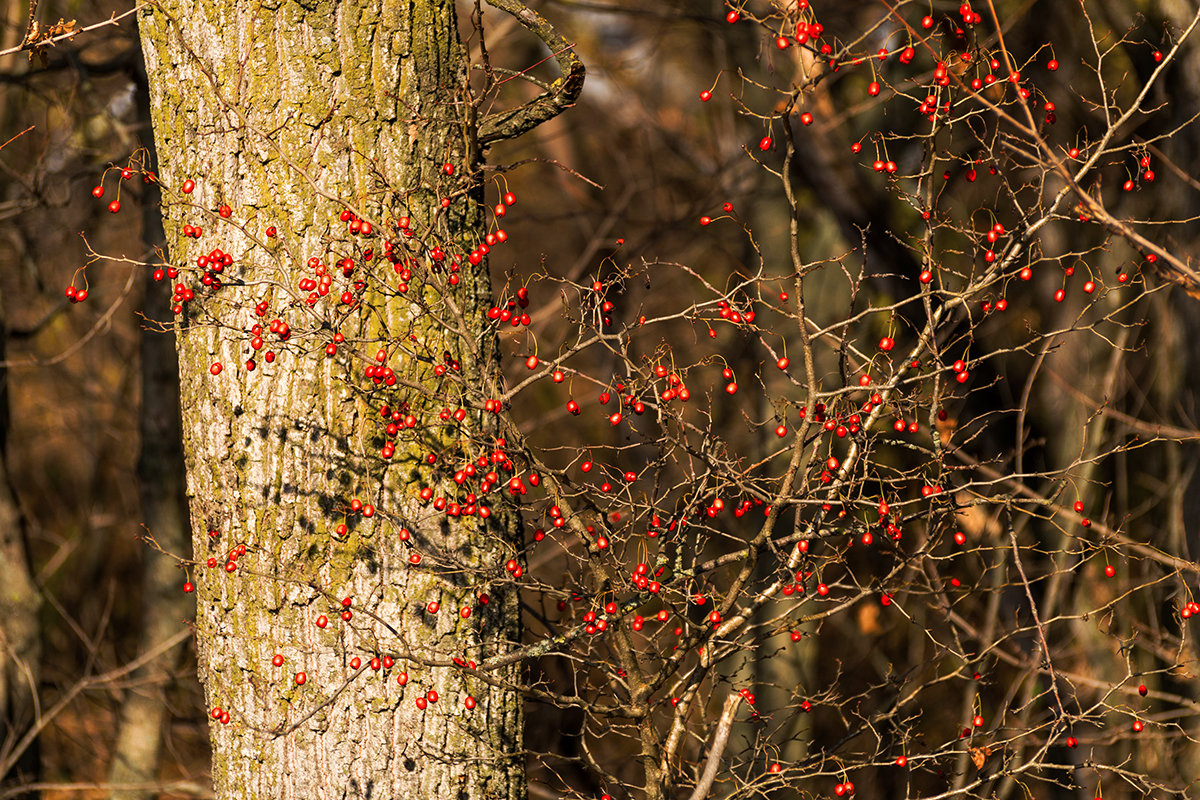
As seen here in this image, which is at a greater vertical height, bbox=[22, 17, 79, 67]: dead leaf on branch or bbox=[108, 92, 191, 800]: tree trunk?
bbox=[22, 17, 79, 67]: dead leaf on branch

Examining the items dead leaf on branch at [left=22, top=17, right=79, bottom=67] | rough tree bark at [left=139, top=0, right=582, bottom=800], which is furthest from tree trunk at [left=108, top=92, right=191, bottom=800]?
rough tree bark at [left=139, top=0, right=582, bottom=800]

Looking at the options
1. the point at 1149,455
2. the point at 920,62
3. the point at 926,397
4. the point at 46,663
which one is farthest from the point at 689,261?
the point at 926,397

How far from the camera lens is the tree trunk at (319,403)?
2.31m

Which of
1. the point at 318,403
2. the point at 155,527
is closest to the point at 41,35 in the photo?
the point at 318,403

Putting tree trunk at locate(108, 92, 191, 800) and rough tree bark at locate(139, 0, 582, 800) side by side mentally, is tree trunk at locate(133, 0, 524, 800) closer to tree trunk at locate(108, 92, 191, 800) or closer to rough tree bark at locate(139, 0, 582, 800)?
rough tree bark at locate(139, 0, 582, 800)

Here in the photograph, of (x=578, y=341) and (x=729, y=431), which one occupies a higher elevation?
(x=578, y=341)

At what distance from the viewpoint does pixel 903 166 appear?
7.86 m

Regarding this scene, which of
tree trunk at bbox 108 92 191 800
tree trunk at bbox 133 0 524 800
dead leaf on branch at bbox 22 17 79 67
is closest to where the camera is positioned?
tree trunk at bbox 133 0 524 800

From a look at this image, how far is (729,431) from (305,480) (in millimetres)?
6786

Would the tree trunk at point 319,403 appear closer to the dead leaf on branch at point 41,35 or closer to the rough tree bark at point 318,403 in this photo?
the rough tree bark at point 318,403

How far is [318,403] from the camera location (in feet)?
7.63

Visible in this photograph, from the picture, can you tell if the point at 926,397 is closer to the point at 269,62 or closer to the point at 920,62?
the point at 269,62

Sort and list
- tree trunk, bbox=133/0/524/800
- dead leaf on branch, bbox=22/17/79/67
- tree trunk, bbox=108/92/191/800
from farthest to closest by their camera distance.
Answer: tree trunk, bbox=108/92/191/800
dead leaf on branch, bbox=22/17/79/67
tree trunk, bbox=133/0/524/800

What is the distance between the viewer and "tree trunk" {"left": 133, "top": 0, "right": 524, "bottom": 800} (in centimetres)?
231
